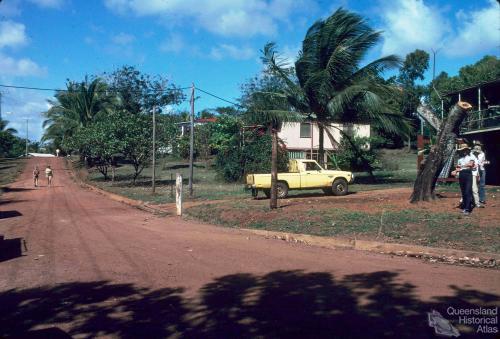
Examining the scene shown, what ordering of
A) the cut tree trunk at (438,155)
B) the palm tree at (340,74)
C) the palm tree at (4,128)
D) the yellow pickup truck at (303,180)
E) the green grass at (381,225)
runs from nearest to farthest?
the green grass at (381,225) → the cut tree trunk at (438,155) → the yellow pickup truck at (303,180) → the palm tree at (340,74) → the palm tree at (4,128)

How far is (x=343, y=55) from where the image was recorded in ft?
78.6

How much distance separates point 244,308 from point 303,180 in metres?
14.0

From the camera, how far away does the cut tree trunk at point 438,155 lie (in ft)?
44.1

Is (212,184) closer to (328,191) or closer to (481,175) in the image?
(328,191)

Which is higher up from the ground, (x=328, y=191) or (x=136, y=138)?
(x=136, y=138)

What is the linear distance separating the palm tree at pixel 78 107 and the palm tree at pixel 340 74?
27502 millimetres

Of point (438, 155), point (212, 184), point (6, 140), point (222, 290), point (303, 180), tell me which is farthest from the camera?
point (6, 140)

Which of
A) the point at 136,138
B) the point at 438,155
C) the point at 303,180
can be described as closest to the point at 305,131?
the point at 136,138

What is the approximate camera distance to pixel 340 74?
24625 mm

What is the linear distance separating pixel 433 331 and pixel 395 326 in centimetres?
36

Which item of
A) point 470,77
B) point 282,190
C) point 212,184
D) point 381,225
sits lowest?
point 381,225

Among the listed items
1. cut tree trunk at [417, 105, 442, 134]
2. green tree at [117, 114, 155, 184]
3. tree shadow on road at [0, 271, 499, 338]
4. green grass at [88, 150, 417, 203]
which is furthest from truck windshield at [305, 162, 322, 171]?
green tree at [117, 114, 155, 184]

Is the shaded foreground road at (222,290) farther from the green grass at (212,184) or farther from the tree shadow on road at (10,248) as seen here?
the green grass at (212,184)

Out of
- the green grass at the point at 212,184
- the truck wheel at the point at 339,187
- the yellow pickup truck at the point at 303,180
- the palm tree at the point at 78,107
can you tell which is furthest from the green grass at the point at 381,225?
the palm tree at the point at 78,107
